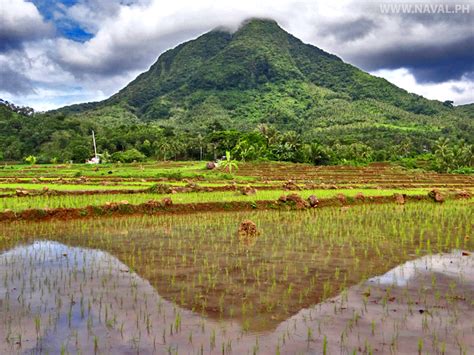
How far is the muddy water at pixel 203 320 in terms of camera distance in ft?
16.6

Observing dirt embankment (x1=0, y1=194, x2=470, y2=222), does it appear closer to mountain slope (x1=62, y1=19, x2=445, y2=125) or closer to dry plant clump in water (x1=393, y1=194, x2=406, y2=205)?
dry plant clump in water (x1=393, y1=194, x2=406, y2=205)

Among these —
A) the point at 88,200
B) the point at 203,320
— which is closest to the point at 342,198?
the point at 88,200

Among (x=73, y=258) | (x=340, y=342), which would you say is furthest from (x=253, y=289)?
(x=73, y=258)

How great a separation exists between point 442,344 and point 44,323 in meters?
4.98

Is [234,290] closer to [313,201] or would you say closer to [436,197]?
[313,201]

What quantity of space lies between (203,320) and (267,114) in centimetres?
13881

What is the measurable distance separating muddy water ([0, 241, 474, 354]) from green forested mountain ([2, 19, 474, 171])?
52.3 meters

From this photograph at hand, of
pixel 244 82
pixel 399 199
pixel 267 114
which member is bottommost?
pixel 399 199

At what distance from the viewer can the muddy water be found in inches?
199

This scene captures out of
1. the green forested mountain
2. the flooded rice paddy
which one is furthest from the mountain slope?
the flooded rice paddy

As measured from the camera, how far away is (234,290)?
7121 mm

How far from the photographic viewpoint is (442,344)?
507 centimetres

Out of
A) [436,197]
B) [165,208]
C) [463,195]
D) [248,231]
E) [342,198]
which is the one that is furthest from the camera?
[463,195]

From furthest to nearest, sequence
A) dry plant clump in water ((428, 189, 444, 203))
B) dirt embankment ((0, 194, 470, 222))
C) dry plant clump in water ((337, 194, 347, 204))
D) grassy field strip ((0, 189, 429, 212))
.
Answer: dry plant clump in water ((428, 189, 444, 203)) < dry plant clump in water ((337, 194, 347, 204)) < grassy field strip ((0, 189, 429, 212)) < dirt embankment ((0, 194, 470, 222))
